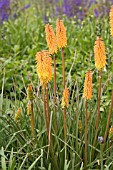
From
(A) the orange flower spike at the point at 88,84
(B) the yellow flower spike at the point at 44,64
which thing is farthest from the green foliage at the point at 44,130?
(B) the yellow flower spike at the point at 44,64

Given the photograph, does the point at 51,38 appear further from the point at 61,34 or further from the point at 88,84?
the point at 88,84

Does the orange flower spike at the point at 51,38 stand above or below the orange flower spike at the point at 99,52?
above

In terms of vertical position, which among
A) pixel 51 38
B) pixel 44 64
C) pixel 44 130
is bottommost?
pixel 44 130

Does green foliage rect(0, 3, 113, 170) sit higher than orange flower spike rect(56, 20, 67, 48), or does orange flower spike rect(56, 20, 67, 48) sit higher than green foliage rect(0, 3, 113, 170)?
orange flower spike rect(56, 20, 67, 48)

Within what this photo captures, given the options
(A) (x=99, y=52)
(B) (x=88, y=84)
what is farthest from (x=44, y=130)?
(A) (x=99, y=52)

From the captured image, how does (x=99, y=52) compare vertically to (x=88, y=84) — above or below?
above

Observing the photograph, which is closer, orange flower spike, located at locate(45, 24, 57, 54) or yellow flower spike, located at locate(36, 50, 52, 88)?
yellow flower spike, located at locate(36, 50, 52, 88)

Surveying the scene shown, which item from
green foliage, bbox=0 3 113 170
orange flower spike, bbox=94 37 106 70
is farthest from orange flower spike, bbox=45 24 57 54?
green foliage, bbox=0 3 113 170

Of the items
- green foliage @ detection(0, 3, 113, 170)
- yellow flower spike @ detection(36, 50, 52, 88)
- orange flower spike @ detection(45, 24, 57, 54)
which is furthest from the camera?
green foliage @ detection(0, 3, 113, 170)

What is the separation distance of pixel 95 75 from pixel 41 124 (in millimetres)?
1632

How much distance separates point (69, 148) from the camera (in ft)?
8.92

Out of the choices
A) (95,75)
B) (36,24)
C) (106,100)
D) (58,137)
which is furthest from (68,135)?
(36,24)

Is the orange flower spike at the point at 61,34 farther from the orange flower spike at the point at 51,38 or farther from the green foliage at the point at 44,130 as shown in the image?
the green foliage at the point at 44,130

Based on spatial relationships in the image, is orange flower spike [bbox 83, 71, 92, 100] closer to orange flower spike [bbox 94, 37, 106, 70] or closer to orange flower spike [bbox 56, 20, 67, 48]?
orange flower spike [bbox 94, 37, 106, 70]
